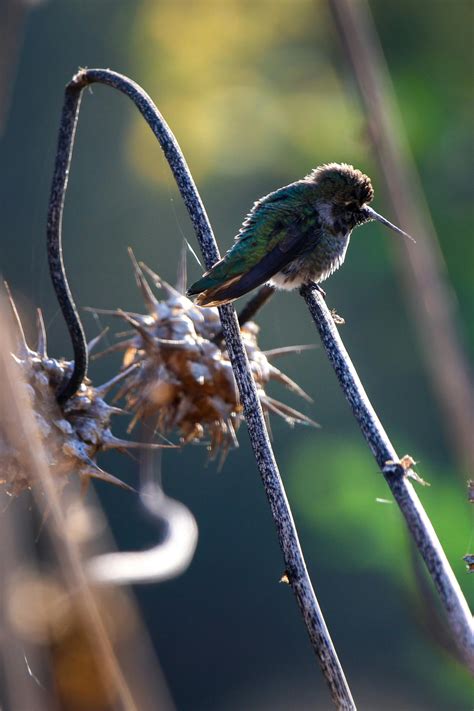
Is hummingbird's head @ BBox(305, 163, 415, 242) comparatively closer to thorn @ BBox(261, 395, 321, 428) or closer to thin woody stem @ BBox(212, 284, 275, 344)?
thin woody stem @ BBox(212, 284, 275, 344)

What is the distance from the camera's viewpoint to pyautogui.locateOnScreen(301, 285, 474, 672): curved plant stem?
101cm

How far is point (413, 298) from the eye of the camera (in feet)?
3.13

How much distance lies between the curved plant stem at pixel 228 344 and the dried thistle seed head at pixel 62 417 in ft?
0.14

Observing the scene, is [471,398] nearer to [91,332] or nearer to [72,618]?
[72,618]

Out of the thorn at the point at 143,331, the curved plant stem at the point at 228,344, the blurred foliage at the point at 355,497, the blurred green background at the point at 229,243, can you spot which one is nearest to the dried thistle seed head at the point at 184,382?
the thorn at the point at 143,331

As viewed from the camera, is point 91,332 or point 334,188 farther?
point 91,332

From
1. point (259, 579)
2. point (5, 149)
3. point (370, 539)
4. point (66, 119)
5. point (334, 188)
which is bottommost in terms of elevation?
point (259, 579)

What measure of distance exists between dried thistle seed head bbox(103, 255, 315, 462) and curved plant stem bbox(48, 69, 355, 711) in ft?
1.05

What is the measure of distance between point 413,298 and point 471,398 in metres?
0.17

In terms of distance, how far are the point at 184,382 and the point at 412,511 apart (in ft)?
3.93

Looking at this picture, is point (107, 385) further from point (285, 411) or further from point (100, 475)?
point (285, 411)

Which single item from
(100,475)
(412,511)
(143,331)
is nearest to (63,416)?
(100,475)

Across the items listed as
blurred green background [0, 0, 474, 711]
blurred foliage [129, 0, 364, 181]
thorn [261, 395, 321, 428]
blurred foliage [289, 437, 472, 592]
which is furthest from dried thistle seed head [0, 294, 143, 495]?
blurred foliage [129, 0, 364, 181]

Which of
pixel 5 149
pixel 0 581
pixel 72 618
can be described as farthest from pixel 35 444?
pixel 5 149
